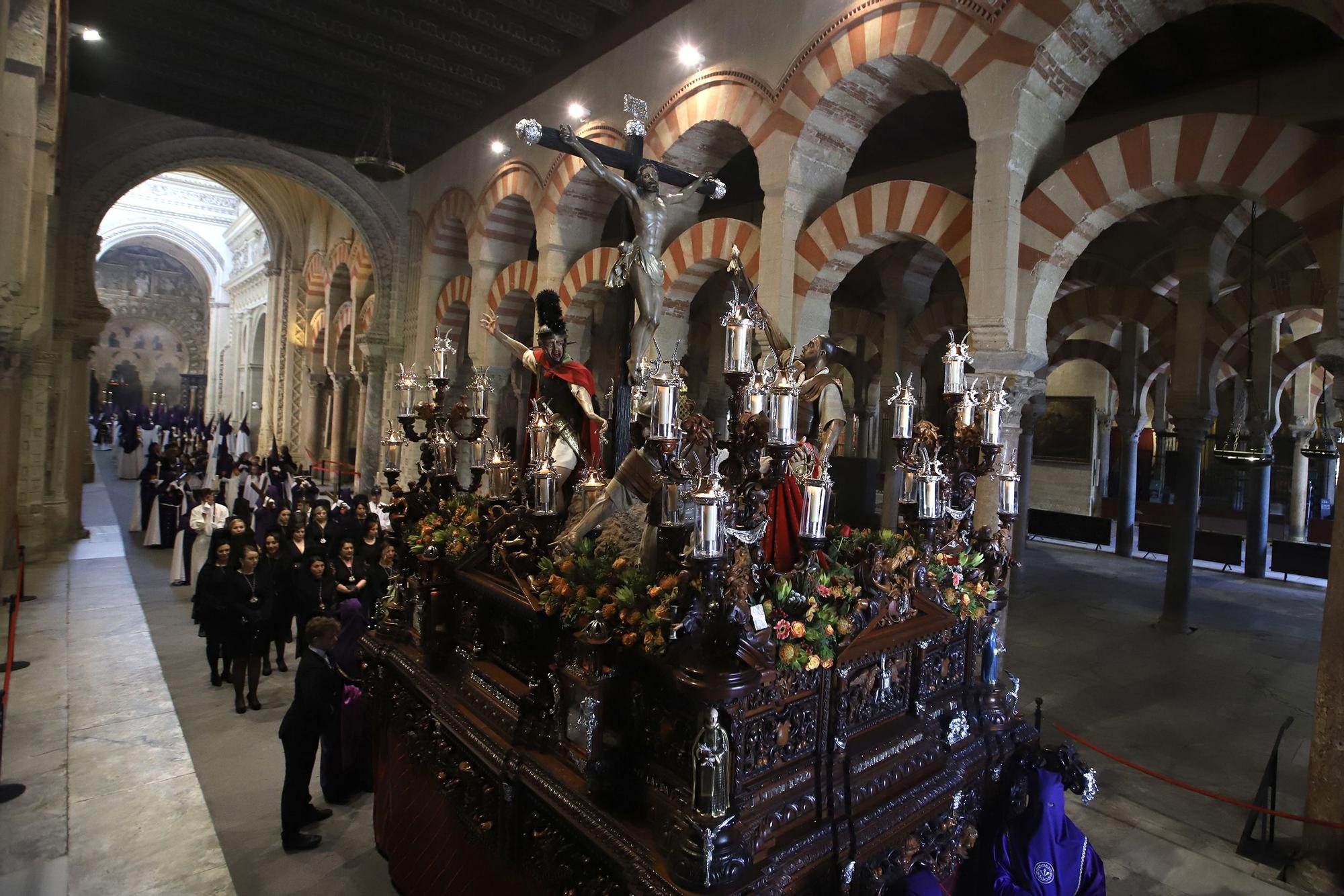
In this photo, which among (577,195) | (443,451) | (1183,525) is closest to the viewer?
(443,451)

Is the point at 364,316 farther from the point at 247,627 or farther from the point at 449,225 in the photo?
the point at 247,627

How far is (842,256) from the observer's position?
5.92 metres

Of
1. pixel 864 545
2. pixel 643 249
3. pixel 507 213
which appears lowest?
pixel 864 545

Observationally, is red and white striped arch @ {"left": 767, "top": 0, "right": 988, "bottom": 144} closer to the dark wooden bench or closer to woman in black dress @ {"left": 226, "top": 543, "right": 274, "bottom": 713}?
woman in black dress @ {"left": 226, "top": 543, "right": 274, "bottom": 713}

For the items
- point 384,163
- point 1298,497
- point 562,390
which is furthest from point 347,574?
point 1298,497

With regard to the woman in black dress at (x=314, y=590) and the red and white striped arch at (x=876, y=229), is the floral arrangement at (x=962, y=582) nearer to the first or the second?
the red and white striped arch at (x=876, y=229)

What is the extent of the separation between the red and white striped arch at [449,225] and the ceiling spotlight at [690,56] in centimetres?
465

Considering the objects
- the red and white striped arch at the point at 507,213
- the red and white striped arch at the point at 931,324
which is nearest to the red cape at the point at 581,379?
the red and white striped arch at the point at 507,213

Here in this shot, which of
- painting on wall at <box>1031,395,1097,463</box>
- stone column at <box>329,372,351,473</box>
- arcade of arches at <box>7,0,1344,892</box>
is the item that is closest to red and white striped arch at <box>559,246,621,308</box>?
arcade of arches at <box>7,0,1344,892</box>

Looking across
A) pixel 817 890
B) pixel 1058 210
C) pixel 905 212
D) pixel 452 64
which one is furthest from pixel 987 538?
pixel 452 64

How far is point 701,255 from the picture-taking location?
22.8ft

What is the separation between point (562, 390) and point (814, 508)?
81.0 inches

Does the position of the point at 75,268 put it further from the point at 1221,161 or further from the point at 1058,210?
the point at 1221,161

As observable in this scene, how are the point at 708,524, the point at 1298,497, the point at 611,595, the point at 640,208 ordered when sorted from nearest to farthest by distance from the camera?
the point at 708,524
the point at 611,595
the point at 640,208
the point at 1298,497
